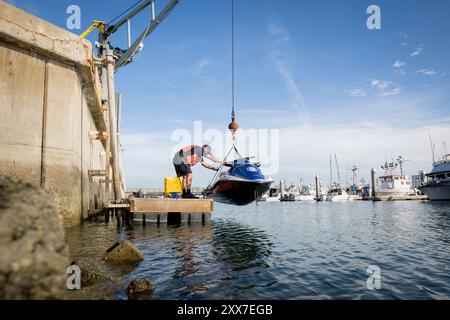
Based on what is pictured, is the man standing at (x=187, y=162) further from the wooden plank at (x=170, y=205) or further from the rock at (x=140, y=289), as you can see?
the rock at (x=140, y=289)

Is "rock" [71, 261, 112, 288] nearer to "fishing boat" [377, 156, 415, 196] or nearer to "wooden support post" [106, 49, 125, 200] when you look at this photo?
"wooden support post" [106, 49, 125, 200]

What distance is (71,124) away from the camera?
13766mm

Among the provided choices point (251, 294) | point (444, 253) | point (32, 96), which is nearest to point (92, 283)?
point (251, 294)

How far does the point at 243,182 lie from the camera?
19406 millimetres

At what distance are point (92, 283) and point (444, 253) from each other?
1223 cm

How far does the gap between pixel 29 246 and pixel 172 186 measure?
18.2m

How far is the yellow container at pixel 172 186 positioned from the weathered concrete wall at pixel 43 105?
6.01 metres

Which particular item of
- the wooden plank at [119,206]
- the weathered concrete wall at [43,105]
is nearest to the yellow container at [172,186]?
the wooden plank at [119,206]

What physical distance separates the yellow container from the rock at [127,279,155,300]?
13.9 metres

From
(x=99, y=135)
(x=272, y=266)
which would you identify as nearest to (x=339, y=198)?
(x=99, y=135)

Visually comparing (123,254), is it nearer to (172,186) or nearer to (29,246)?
(29,246)

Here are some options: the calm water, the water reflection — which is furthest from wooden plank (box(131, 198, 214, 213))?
the water reflection

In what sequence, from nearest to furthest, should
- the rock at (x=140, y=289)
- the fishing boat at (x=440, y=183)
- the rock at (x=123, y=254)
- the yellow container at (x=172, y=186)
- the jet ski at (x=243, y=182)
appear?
the rock at (x=140, y=289)
the rock at (x=123, y=254)
the jet ski at (x=243, y=182)
the yellow container at (x=172, y=186)
the fishing boat at (x=440, y=183)

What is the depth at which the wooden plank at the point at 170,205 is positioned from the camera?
17062 millimetres
